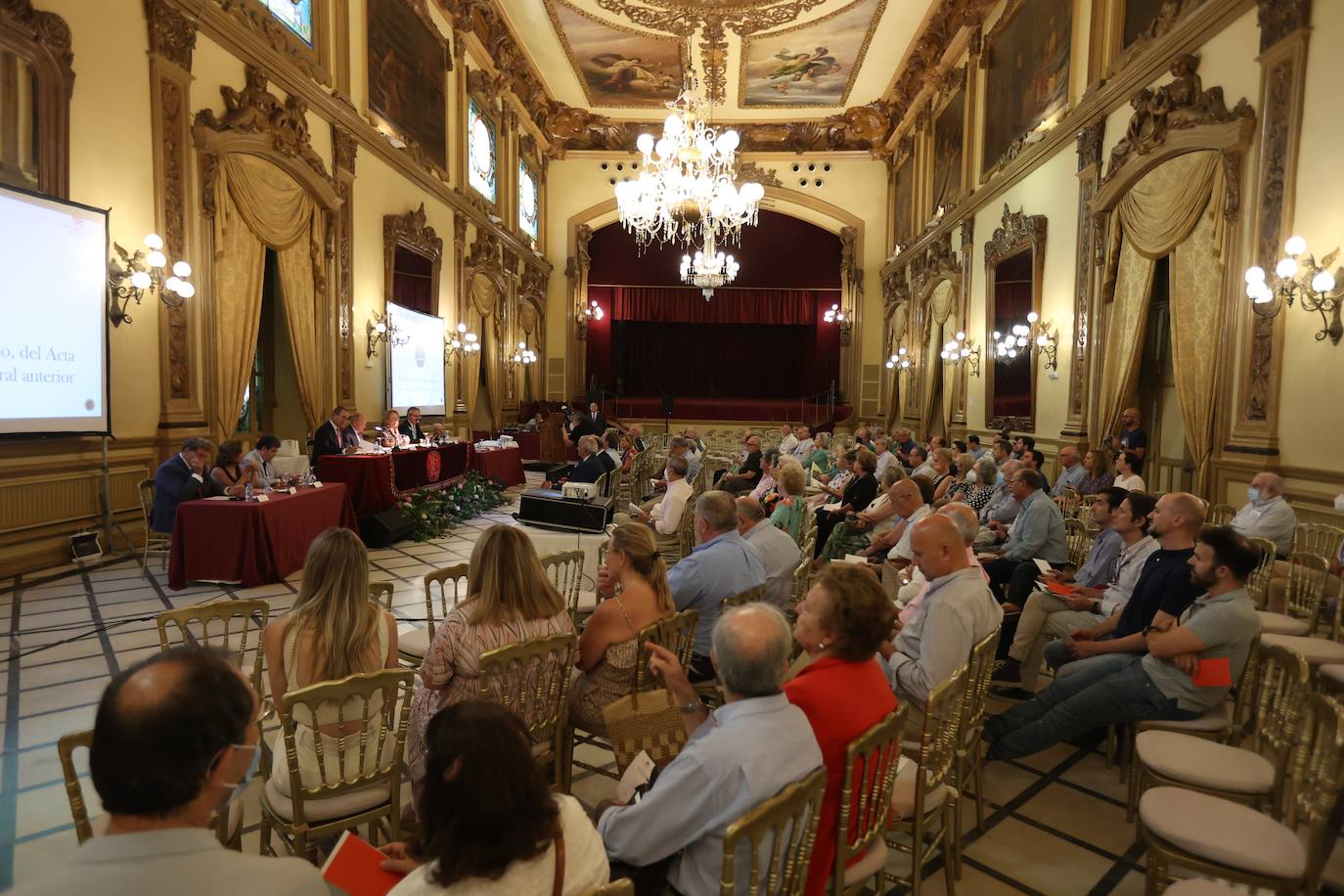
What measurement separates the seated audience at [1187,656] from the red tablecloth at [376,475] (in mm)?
6948

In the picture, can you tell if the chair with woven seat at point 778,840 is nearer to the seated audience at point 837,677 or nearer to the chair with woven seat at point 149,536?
the seated audience at point 837,677

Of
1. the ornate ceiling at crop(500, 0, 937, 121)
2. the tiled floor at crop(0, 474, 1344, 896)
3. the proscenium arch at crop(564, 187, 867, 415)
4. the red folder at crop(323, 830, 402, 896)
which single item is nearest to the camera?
the red folder at crop(323, 830, 402, 896)

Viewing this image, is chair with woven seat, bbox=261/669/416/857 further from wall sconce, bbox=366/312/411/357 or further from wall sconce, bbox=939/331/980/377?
wall sconce, bbox=939/331/980/377

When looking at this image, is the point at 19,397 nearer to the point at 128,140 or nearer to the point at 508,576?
the point at 128,140

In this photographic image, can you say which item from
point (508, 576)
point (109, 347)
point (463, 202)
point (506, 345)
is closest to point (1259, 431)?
point (508, 576)

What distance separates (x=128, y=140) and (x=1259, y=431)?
32.7 feet

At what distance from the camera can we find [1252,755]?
2.59 metres

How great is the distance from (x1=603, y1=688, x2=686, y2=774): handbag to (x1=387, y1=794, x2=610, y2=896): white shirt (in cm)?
85

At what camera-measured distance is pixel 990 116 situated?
12.5 metres

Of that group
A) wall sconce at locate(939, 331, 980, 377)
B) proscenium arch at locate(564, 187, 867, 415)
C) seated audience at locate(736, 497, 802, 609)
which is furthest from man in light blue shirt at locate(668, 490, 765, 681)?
proscenium arch at locate(564, 187, 867, 415)

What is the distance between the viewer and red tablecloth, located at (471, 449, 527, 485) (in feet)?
39.5

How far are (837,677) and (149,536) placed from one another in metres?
6.59

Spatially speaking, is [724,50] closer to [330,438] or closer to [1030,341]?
[1030,341]

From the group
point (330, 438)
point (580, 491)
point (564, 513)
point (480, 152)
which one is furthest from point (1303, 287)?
point (480, 152)
